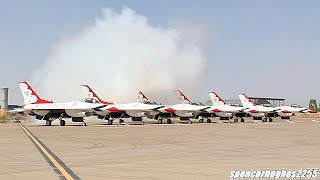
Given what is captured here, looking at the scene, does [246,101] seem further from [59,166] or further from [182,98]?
[59,166]

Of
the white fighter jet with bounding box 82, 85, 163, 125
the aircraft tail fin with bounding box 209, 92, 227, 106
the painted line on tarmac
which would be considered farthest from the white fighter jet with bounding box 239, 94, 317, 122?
the painted line on tarmac

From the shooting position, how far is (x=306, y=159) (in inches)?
535

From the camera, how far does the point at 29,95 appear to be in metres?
50.2

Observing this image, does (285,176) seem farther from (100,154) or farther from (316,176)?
(100,154)

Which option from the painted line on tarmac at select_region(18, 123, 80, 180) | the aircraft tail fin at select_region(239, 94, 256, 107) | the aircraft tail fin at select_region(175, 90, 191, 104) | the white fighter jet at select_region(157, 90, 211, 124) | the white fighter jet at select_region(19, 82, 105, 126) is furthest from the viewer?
the aircraft tail fin at select_region(239, 94, 256, 107)

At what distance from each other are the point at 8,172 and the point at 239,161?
6.26 meters

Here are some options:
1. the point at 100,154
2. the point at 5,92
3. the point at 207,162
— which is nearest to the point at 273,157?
the point at 207,162

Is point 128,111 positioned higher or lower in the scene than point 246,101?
lower

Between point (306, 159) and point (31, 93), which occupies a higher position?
point (31, 93)

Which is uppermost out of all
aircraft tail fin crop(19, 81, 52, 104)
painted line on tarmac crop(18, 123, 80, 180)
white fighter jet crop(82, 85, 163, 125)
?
aircraft tail fin crop(19, 81, 52, 104)

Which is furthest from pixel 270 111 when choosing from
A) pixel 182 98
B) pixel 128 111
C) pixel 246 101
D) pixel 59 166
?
pixel 59 166

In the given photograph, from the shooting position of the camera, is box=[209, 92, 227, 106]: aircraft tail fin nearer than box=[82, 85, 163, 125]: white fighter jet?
No

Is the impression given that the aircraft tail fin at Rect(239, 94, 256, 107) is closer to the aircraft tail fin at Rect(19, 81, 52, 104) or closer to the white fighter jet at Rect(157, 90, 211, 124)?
the white fighter jet at Rect(157, 90, 211, 124)

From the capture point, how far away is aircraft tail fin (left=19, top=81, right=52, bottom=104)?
49656mm
